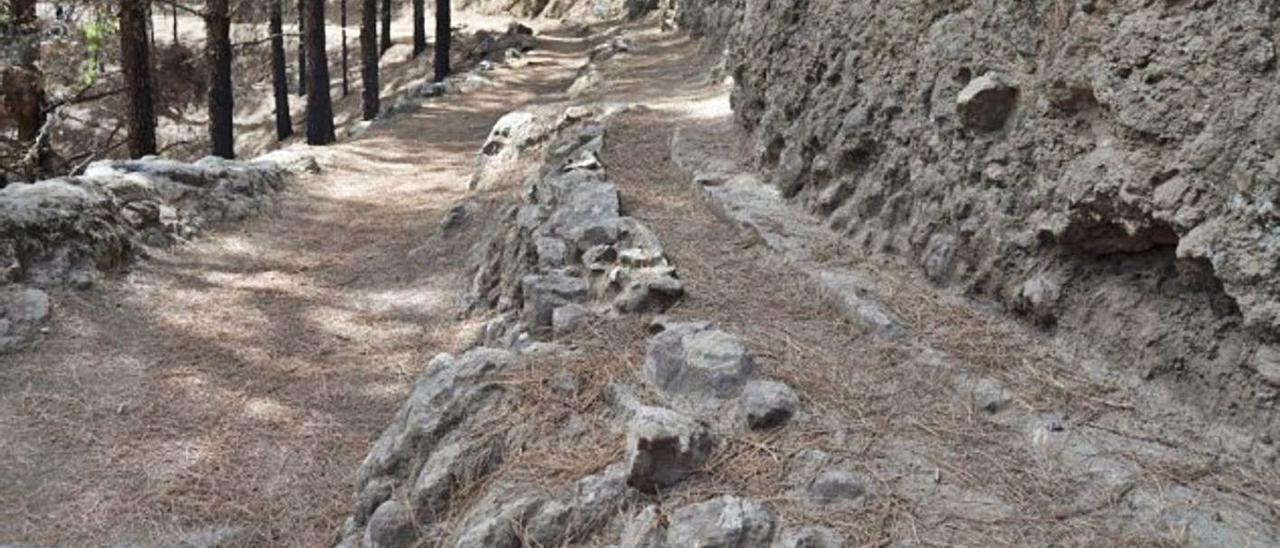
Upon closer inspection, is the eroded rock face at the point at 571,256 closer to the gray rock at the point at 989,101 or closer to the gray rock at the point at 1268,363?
the gray rock at the point at 989,101

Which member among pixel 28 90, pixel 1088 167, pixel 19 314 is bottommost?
pixel 19 314

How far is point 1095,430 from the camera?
3836 mm

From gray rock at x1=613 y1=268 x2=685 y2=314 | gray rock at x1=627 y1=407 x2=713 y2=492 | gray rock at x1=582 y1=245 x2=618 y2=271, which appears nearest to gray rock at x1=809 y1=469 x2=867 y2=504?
gray rock at x1=627 y1=407 x2=713 y2=492

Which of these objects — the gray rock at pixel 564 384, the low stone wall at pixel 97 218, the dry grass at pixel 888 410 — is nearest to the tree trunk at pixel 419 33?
the low stone wall at pixel 97 218

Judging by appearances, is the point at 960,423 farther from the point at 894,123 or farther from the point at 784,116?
the point at 784,116

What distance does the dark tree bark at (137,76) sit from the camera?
1166 cm

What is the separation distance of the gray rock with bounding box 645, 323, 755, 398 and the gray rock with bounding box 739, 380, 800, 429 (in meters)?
0.11

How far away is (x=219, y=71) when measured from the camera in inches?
571

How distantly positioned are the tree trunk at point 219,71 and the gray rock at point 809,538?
12.9 m

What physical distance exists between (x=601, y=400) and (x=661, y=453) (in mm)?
867

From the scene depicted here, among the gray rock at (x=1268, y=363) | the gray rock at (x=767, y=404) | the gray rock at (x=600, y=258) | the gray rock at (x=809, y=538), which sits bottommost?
Answer: the gray rock at (x=600, y=258)

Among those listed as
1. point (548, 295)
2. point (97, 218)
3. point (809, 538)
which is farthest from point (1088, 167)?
point (97, 218)

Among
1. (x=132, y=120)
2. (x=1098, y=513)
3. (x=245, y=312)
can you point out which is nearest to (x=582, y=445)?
(x=1098, y=513)

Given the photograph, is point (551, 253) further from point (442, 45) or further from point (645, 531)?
point (442, 45)
